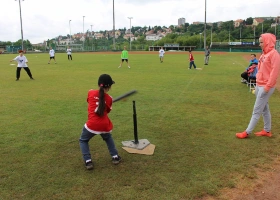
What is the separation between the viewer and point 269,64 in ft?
17.6

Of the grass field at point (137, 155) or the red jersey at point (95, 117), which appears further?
the red jersey at point (95, 117)

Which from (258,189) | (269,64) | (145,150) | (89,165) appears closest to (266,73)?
(269,64)

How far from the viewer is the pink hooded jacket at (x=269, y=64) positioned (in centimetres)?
525

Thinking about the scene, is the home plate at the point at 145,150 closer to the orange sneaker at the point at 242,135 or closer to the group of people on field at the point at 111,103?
the group of people on field at the point at 111,103

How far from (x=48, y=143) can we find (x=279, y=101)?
7439 millimetres

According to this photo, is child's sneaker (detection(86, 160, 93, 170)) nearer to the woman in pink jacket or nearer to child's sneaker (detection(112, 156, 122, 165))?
child's sneaker (detection(112, 156, 122, 165))

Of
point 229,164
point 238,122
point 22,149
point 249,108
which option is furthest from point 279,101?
point 22,149

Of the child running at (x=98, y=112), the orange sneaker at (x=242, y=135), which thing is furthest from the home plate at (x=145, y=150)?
the orange sneaker at (x=242, y=135)

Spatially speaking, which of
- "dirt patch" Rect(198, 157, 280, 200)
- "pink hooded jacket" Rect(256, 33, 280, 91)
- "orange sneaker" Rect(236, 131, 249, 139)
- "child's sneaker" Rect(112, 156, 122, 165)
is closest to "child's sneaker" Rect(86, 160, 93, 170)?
"child's sneaker" Rect(112, 156, 122, 165)

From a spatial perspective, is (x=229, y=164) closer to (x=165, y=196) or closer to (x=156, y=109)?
(x=165, y=196)

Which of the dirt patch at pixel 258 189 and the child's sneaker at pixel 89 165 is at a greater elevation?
the child's sneaker at pixel 89 165

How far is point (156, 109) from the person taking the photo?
8156 mm

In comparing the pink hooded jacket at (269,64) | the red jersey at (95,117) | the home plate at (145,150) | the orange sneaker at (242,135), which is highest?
the pink hooded jacket at (269,64)

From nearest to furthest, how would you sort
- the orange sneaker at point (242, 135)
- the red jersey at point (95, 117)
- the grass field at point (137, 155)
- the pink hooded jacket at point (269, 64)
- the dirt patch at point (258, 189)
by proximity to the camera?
the dirt patch at point (258, 189), the grass field at point (137, 155), the red jersey at point (95, 117), the pink hooded jacket at point (269, 64), the orange sneaker at point (242, 135)
